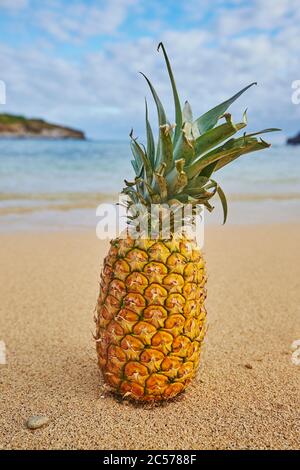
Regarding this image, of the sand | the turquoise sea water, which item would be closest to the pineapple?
the sand

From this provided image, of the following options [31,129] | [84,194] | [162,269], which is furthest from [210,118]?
[31,129]

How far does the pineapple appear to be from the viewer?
247cm

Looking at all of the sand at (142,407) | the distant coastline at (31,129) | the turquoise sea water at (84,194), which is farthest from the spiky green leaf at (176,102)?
the distant coastline at (31,129)

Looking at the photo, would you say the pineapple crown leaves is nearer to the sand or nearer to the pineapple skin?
the pineapple skin

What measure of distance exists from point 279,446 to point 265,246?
4872mm

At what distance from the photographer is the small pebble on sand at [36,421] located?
8.53 feet

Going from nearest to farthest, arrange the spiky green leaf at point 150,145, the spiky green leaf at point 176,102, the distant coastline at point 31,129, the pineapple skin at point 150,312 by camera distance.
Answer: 1. the spiky green leaf at point 176,102
2. the pineapple skin at point 150,312
3. the spiky green leaf at point 150,145
4. the distant coastline at point 31,129

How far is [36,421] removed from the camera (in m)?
2.62

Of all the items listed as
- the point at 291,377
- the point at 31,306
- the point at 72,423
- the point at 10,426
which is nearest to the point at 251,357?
the point at 291,377

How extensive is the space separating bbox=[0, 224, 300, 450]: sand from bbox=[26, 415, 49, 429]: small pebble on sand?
0.10 ft

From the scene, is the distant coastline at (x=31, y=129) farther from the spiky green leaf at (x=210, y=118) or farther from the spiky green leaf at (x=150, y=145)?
the spiky green leaf at (x=210, y=118)

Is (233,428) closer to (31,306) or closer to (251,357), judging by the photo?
(251,357)

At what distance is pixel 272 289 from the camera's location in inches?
206
